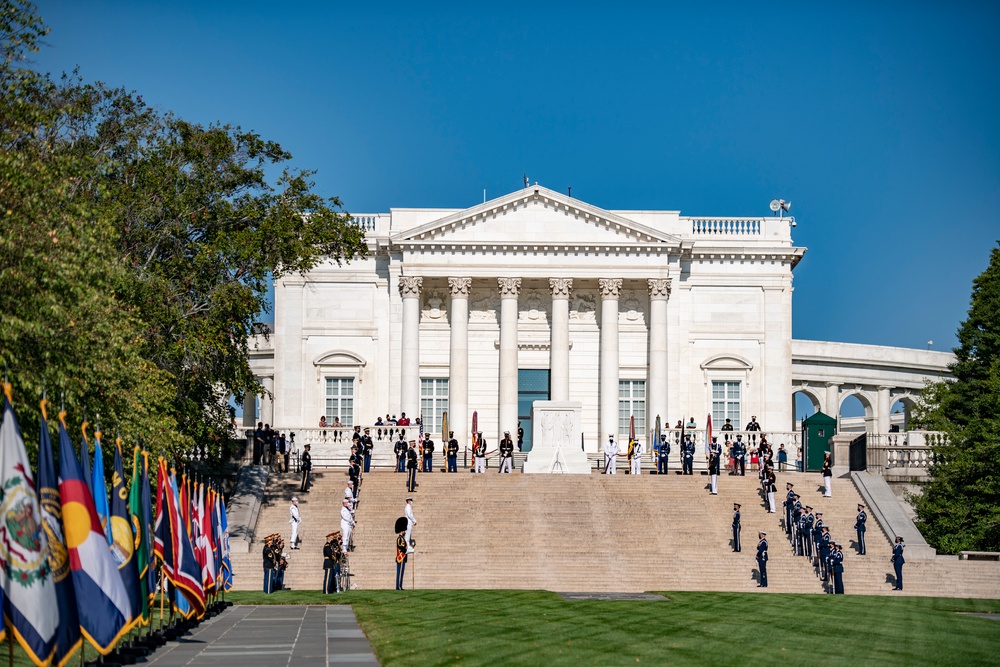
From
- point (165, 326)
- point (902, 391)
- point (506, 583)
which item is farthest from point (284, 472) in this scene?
point (902, 391)

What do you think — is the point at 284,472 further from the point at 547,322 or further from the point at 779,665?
the point at 779,665

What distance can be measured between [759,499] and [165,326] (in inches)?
802

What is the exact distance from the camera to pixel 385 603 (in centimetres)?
3206

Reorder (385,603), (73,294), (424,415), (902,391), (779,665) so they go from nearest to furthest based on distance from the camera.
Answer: (779,665) → (73,294) → (385,603) → (424,415) → (902,391)

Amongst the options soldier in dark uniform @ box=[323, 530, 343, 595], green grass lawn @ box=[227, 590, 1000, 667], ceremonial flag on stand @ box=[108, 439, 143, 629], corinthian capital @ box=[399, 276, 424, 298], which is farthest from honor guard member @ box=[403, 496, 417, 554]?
corinthian capital @ box=[399, 276, 424, 298]

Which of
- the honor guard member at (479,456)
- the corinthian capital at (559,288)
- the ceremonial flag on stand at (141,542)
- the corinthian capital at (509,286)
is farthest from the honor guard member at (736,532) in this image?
the corinthian capital at (509,286)

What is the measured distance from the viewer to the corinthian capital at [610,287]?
2645 inches

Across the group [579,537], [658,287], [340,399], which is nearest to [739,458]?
[579,537]

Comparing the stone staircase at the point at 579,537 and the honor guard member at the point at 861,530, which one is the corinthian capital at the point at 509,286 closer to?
the stone staircase at the point at 579,537

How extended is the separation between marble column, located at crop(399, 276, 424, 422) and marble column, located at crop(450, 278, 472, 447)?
156 centimetres

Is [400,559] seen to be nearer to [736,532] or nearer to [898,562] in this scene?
[736,532]

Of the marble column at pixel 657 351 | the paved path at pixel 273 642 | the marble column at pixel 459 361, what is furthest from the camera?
the marble column at pixel 657 351

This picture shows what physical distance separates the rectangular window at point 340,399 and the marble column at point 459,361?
4.82 meters

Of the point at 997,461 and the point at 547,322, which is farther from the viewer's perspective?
the point at 547,322
